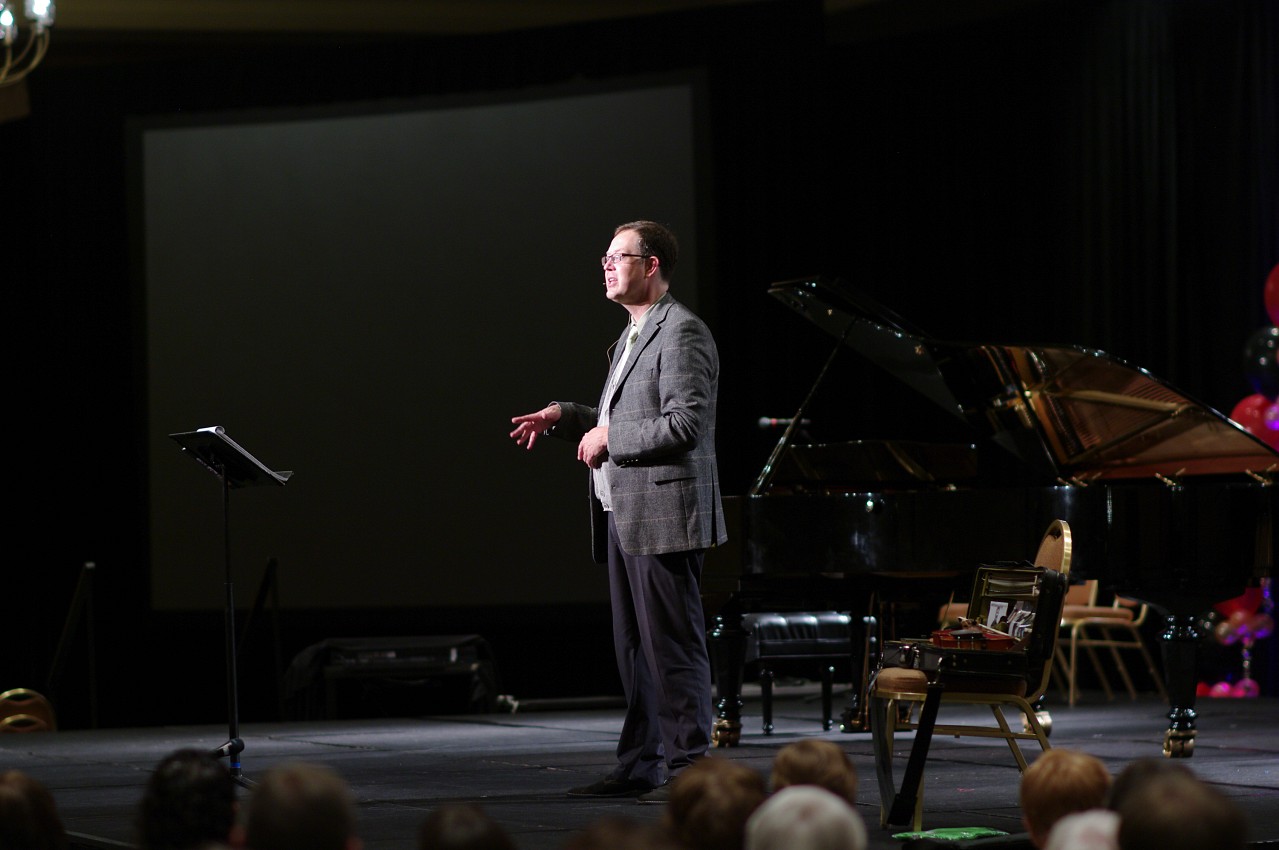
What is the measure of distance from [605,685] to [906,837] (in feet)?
19.3

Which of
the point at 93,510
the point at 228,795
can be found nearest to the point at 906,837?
the point at 228,795

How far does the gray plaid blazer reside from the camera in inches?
145

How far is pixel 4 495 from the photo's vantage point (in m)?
9.22

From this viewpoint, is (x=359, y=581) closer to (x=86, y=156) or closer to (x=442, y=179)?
(x=442, y=179)

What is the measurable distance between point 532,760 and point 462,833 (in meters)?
3.29

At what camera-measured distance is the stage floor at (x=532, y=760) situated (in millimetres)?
3582

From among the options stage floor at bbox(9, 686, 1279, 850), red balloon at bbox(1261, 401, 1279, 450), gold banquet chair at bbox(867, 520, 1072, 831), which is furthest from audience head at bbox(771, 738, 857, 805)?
red balloon at bbox(1261, 401, 1279, 450)

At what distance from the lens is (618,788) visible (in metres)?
3.84

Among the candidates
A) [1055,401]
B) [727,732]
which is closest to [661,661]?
[727,732]

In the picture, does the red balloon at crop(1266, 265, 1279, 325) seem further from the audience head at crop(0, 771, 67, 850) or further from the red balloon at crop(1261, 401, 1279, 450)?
the audience head at crop(0, 771, 67, 850)

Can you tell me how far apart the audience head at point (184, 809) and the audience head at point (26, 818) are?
0.35ft

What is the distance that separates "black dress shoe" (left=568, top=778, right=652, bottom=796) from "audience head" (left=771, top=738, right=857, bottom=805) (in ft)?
5.32

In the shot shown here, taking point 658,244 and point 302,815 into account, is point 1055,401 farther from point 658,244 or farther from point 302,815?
point 302,815

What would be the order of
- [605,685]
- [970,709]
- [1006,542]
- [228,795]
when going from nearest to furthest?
[228,795]
[1006,542]
[970,709]
[605,685]
